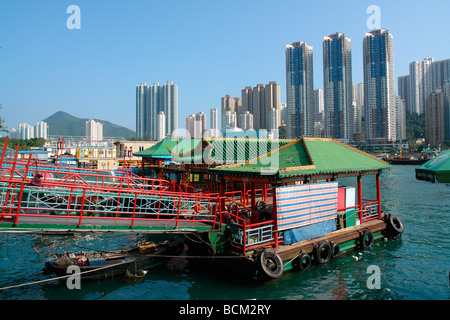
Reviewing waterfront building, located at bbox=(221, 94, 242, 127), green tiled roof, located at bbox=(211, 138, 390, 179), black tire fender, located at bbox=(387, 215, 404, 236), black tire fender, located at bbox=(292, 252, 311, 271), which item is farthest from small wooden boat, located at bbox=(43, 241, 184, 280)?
waterfront building, located at bbox=(221, 94, 242, 127)

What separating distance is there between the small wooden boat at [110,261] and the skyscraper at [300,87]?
10328cm

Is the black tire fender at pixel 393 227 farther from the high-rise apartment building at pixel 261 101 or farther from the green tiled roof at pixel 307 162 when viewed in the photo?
the high-rise apartment building at pixel 261 101

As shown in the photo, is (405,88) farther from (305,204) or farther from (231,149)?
(305,204)

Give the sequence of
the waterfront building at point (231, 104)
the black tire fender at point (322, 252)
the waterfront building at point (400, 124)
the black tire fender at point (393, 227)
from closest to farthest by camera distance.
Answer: the black tire fender at point (322, 252) < the black tire fender at point (393, 227) < the waterfront building at point (400, 124) < the waterfront building at point (231, 104)

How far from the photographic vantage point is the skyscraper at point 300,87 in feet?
356

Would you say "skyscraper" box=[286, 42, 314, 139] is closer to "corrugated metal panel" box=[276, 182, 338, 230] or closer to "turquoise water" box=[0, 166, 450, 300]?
"turquoise water" box=[0, 166, 450, 300]

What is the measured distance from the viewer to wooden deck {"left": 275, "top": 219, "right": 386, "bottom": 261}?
38.5 feet

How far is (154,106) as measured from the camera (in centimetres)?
15638

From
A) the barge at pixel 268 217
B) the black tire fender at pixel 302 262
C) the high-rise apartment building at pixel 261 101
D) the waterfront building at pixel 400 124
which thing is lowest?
the black tire fender at pixel 302 262

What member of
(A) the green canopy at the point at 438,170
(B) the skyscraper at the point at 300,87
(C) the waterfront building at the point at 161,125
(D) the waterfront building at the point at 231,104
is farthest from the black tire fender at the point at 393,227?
(D) the waterfront building at the point at 231,104

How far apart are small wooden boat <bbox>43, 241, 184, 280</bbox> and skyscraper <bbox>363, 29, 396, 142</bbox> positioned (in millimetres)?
104680
